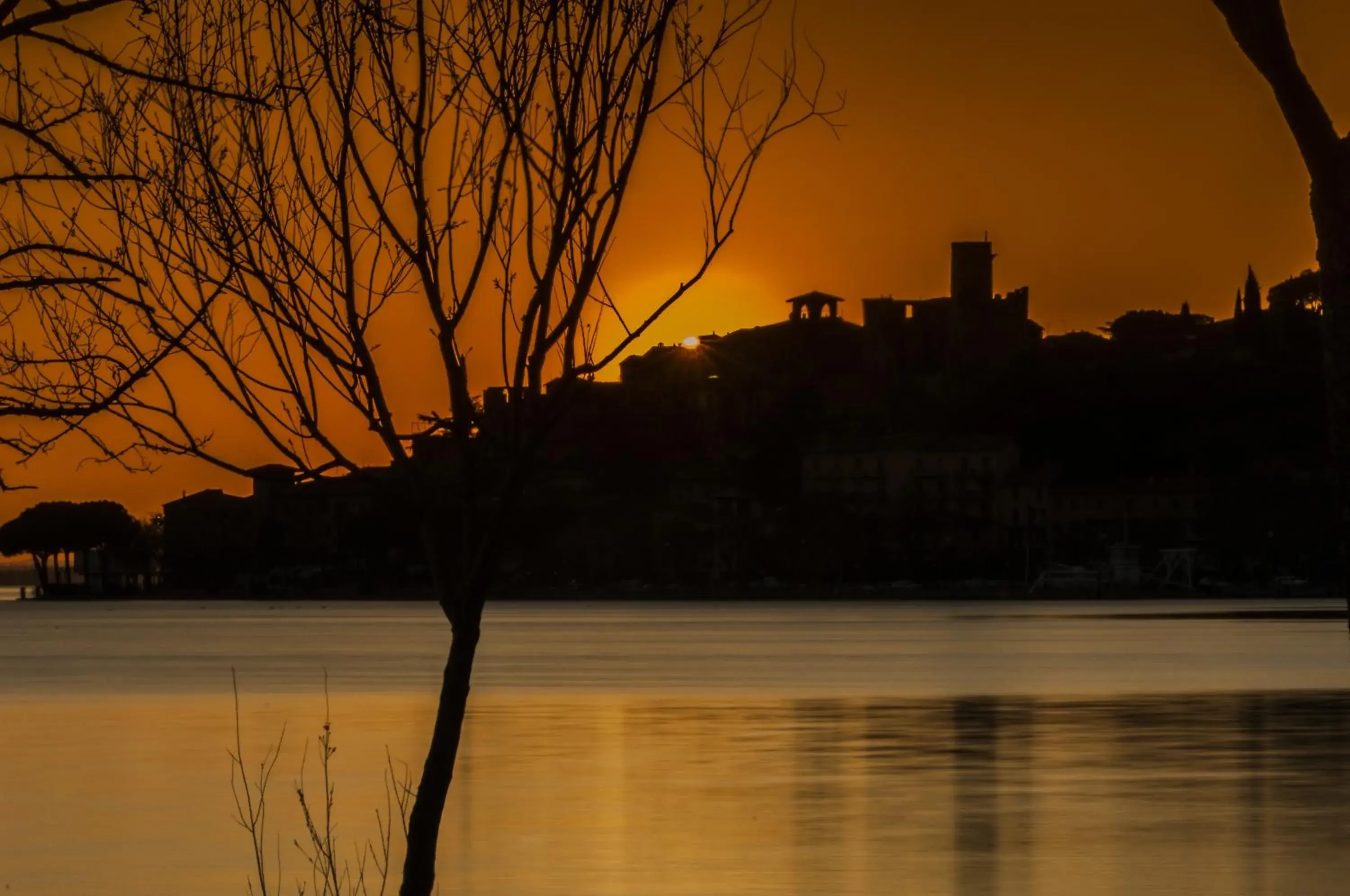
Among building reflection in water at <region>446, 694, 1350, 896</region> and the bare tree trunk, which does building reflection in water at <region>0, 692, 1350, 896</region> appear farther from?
the bare tree trunk

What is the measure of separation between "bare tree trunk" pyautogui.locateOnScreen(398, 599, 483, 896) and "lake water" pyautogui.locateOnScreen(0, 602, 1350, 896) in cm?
1203

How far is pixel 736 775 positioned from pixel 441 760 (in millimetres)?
23844

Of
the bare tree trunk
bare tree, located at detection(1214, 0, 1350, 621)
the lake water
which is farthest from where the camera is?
the lake water

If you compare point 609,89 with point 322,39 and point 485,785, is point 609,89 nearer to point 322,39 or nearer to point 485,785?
point 322,39

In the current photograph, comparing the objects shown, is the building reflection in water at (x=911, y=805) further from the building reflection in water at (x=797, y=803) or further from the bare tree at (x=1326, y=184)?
the bare tree at (x=1326, y=184)

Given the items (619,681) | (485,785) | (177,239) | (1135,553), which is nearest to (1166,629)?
(619,681)

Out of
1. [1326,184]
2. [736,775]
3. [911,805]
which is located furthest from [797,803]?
[1326,184]

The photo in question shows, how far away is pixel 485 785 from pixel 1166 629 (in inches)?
3706

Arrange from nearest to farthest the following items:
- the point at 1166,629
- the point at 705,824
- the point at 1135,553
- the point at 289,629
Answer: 1. the point at 705,824
2. the point at 1166,629
3. the point at 289,629
4. the point at 1135,553

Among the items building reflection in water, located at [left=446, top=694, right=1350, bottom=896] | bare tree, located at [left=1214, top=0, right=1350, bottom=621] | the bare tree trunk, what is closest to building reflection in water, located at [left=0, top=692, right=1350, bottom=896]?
building reflection in water, located at [left=446, top=694, right=1350, bottom=896]

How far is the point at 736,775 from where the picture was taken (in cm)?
3105

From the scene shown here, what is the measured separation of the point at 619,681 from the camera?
62.0 metres

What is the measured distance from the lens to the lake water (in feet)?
69.1

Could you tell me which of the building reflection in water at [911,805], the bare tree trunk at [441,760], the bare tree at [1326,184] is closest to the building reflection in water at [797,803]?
the building reflection in water at [911,805]
